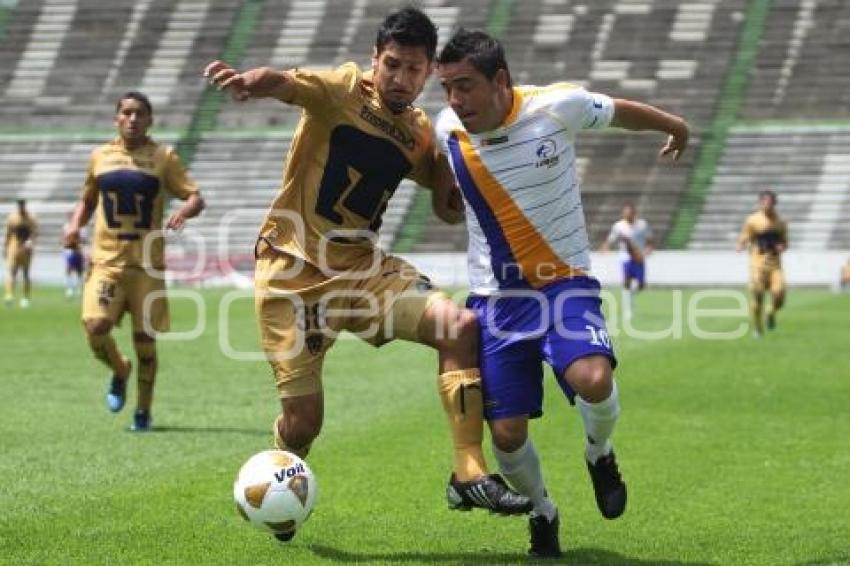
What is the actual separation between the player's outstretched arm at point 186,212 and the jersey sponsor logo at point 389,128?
4.44 metres

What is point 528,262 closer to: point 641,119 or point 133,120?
point 641,119

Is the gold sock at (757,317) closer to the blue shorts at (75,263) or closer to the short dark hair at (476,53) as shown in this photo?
the blue shorts at (75,263)

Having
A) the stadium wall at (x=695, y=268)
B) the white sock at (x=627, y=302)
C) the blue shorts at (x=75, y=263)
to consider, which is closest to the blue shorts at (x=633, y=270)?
the white sock at (x=627, y=302)

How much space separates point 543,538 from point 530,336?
104cm

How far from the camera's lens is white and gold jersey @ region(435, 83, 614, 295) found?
304 inches

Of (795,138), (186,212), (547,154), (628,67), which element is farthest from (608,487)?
(628,67)

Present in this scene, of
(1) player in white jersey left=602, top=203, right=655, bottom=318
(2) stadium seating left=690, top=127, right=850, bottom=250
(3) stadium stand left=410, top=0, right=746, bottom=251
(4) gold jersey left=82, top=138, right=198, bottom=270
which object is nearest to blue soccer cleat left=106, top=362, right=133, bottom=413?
(4) gold jersey left=82, top=138, right=198, bottom=270

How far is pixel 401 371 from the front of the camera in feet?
63.1

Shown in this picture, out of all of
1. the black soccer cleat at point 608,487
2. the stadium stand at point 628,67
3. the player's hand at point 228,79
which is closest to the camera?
the player's hand at point 228,79

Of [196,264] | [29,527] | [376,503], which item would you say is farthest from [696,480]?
[196,264]

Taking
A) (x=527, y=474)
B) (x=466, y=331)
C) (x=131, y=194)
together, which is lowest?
(x=131, y=194)

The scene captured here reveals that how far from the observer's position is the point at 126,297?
44.7ft

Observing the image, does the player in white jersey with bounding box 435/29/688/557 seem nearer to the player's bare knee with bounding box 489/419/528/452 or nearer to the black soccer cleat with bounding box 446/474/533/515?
the player's bare knee with bounding box 489/419/528/452

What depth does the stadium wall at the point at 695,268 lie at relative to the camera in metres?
42.5
